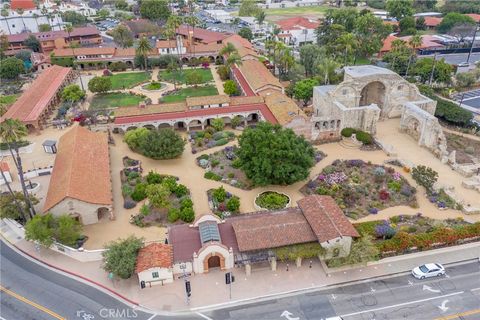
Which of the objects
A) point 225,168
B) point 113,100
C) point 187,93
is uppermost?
point 113,100

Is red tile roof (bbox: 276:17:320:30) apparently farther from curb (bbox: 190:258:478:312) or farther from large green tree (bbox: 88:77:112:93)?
curb (bbox: 190:258:478:312)

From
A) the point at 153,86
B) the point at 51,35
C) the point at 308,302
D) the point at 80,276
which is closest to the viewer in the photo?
the point at 308,302

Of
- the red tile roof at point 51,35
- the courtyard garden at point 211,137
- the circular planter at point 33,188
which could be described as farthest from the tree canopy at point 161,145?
the red tile roof at point 51,35

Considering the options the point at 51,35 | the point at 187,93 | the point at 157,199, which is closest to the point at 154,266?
the point at 157,199

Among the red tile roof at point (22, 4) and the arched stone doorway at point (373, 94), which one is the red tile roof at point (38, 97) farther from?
the red tile roof at point (22, 4)

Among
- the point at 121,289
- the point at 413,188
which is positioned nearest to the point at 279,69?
the point at 413,188

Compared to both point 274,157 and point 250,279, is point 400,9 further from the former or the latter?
point 250,279

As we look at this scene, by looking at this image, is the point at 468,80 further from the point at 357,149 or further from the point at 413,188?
the point at 413,188
